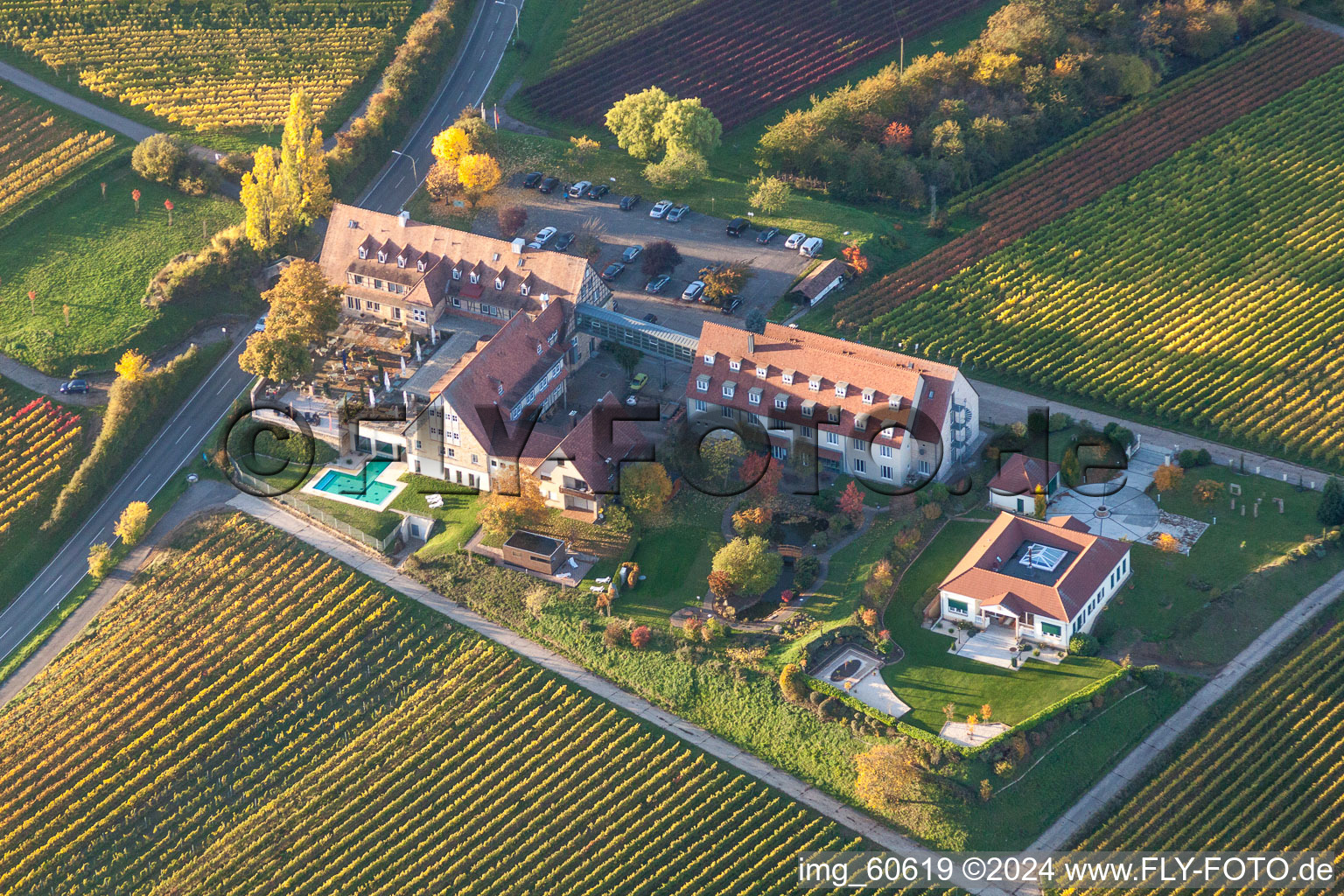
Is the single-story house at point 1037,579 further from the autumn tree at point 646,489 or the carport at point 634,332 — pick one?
the carport at point 634,332

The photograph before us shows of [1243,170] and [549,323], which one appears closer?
[549,323]

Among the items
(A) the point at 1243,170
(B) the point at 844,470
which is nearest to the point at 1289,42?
(A) the point at 1243,170

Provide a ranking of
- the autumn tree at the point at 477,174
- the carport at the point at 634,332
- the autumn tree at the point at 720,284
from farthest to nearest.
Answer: the autumn tree at the point at 477,174, the autumn tree at the point at 720,284, the carport at the point at 634,332

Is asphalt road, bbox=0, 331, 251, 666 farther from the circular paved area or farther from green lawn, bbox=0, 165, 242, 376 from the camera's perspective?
the circular paved area

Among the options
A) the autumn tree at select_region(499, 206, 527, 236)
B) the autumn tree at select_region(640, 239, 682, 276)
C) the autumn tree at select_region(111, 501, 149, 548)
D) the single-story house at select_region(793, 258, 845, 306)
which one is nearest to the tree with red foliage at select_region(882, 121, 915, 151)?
the single-story house at select_region(793, 258, 845, 306)

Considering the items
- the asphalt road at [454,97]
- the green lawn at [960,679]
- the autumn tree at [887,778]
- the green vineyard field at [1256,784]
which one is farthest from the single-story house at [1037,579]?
the asphalt road at [454,97]

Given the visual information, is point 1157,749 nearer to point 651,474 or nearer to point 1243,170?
point 651,474

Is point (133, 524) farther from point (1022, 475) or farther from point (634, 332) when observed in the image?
point (1022, 475)
